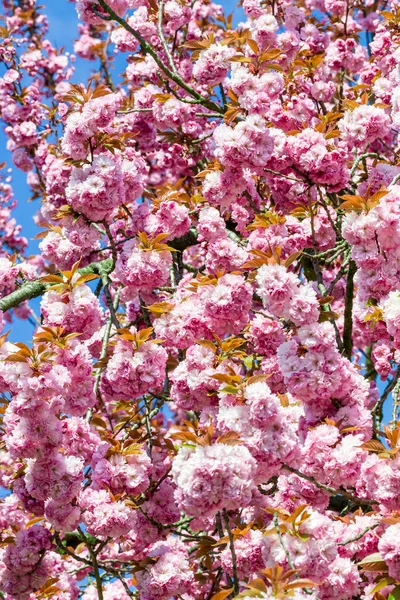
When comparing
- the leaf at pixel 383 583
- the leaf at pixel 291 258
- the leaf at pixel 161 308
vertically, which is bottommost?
the leaf at pixel 383 583

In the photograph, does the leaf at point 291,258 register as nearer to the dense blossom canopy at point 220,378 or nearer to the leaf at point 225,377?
the dense blossom canopy at point 220,378

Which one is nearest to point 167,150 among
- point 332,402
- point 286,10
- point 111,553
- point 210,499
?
point 286,10

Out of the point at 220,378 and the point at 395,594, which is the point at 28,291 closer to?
the point at 220,378

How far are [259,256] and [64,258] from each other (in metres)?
1.49

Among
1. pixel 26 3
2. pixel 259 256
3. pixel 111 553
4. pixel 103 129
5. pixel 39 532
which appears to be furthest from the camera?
pixel 26 3

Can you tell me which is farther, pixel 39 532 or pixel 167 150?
pixel 167 150

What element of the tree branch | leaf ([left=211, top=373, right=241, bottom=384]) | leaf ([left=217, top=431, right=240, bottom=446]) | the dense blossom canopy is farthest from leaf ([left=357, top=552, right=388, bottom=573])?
the tree branch

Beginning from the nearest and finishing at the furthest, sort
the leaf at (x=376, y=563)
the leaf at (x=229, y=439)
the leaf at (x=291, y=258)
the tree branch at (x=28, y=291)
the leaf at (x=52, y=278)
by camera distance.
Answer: the leaf at (x=229, y=439), the leaf at (x=376, y=563), the leaf at (x=291, y=258), the leaf at (x=52, y=278), the tree branch at (x=28, y=291)

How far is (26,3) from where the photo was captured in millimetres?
9992

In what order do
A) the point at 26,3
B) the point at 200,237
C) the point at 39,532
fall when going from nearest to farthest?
the point at 39,532 < the point at 200,237 < the point at 26,3

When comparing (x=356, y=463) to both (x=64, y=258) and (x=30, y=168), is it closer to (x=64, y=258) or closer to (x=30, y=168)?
(x=64, y=258)

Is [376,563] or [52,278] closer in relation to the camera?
[376,563]

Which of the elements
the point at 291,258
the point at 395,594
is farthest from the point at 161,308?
the point at 395,594

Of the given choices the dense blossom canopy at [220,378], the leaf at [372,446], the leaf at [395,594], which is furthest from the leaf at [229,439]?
the leaf at [395,594]
